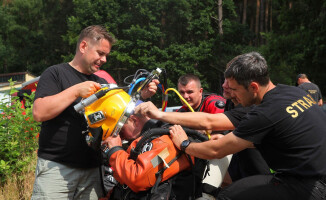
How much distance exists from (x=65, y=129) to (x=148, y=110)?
2.26ft

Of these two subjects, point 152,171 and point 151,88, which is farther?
point 151,88

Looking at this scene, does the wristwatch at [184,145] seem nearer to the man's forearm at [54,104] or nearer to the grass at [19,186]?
the man's forearm at [54,104]

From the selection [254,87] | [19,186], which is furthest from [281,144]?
[19,186]

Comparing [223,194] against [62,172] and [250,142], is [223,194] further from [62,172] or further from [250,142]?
[62,172]

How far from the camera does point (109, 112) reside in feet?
7.98

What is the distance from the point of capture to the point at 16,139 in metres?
4.76

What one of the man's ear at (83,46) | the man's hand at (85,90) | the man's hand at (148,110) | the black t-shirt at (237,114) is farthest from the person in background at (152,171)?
the man's ear at (83,46)

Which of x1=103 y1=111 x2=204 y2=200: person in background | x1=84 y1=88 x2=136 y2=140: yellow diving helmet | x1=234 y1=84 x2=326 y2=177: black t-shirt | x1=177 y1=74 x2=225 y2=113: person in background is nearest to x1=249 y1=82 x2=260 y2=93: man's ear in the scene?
x1=234 y1=84 x2=326 y2=177: black t-shirt

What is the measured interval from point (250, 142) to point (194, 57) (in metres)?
22.4

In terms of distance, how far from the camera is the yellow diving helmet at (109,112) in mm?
2438

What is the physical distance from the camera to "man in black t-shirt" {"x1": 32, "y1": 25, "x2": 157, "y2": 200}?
2.52 m

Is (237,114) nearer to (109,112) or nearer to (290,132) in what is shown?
(290,132)

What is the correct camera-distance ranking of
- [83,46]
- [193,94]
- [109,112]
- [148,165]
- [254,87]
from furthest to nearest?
1. [193,94]
2. [83,46]
3. [254,87]
4. [109,112]
5. [148,165]

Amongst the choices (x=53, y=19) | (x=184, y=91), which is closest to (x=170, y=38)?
(x=53, y=19)
